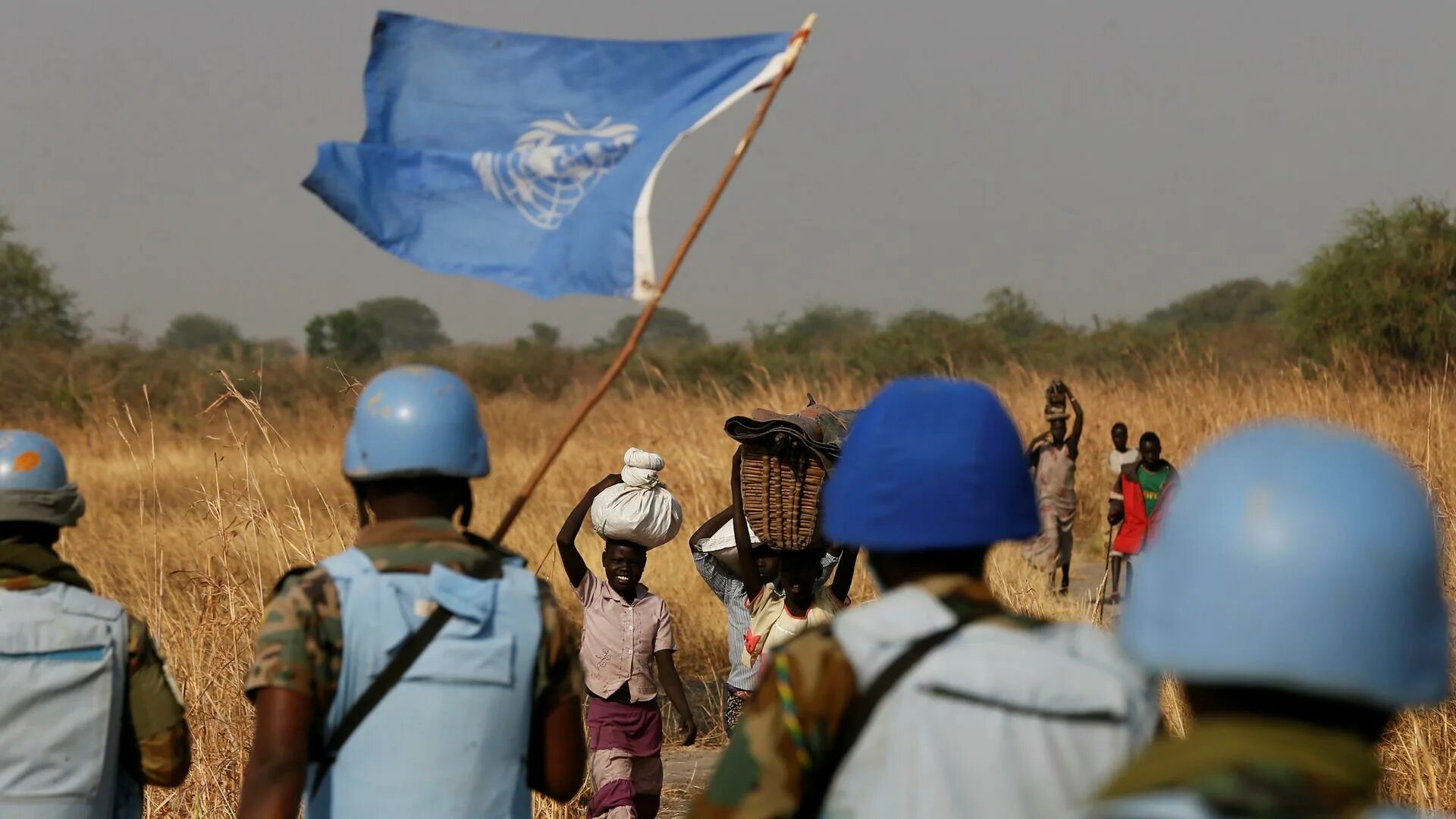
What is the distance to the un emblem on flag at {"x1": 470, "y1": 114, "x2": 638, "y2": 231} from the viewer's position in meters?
3.73

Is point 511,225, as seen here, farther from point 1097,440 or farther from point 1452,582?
point 1097,440

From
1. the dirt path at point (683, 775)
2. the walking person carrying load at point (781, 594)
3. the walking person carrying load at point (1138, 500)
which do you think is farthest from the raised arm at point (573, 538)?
the walking person carrying load at point (1138, 500)

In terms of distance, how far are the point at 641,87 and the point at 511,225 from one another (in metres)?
0.47

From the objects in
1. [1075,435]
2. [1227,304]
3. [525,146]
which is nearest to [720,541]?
[525,146]

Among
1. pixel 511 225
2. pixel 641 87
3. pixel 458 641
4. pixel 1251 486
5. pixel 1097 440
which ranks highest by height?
pixel 641 87

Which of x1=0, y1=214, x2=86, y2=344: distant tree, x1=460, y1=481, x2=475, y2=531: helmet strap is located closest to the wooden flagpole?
x1=460, y1=481, x2=475, y2=531: helmet strap

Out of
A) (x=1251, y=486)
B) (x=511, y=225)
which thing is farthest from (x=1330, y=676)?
(x=511, y=225)

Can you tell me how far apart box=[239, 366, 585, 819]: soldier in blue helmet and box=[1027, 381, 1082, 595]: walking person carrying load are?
10291 millimetres

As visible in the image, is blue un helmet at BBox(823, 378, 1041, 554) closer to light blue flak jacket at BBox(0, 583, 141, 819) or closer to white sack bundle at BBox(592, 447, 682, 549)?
light blue flak jacket at BBox(0, 583, 141, 819)

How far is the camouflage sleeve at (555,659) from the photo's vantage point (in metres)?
2.85

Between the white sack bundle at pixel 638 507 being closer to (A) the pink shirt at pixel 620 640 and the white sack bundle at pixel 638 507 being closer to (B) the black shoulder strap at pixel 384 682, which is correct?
(A) the pink shirt at pixel 620 640

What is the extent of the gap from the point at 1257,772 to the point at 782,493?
4.46 metres

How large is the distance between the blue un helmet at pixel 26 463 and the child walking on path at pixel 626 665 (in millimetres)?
2841

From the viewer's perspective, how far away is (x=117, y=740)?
3.29 meters
